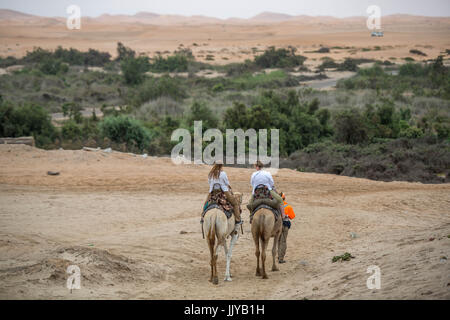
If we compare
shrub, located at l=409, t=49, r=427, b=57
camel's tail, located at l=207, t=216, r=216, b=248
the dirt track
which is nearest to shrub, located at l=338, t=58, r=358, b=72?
shrub, located at l=409, t=49, r=427, b=57

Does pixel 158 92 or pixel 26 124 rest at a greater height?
pixel 158 92

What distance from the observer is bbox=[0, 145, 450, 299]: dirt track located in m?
8.40

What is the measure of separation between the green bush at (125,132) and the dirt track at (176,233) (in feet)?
13.1

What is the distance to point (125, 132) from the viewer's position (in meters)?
→ 26.9

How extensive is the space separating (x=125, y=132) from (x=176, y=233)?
48.5ft

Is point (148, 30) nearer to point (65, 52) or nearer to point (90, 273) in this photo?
point (65, 52)

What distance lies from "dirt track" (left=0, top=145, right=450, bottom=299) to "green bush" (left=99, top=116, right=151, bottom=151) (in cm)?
399

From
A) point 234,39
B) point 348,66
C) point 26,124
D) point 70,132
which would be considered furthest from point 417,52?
point 26,124

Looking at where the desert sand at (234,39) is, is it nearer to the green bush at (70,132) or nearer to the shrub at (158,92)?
the shrub at (158,92)

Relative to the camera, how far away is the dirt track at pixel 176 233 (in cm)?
840

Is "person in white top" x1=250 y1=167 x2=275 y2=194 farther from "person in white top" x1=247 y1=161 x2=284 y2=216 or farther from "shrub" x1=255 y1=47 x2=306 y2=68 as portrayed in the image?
"shrub" x1=255 y1=47 x2=306 y2=68

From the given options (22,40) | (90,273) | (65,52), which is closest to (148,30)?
(22,40)

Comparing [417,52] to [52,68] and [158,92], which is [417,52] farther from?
[52,68]

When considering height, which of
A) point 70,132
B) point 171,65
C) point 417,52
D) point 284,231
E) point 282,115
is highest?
point 417,52
